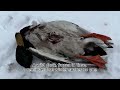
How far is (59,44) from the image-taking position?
3324 mm

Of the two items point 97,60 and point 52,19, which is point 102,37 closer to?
point 97,60

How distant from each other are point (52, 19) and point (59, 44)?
65cm

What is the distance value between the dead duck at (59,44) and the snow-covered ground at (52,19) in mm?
81

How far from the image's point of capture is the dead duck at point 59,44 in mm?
3250

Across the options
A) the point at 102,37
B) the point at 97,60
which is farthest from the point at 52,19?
the point at 97,60

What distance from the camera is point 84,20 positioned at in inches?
155

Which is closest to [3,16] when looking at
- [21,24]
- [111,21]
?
[21,24]

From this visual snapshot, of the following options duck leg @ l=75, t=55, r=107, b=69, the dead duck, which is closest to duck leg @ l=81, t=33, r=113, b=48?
the dead duck

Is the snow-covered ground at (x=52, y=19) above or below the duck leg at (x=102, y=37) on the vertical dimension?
below

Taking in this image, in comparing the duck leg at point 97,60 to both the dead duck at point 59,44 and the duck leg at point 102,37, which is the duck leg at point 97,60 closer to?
the dead duck at point 59,44

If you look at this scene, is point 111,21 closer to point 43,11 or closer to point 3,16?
point 43,11

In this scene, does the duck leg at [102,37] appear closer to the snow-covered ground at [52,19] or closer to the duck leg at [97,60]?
the snow-covered ground at [52,19]

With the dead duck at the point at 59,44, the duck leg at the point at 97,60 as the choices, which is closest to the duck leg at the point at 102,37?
the dead duck at the point at 59,44

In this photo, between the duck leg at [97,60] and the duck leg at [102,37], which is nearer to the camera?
the duck leg at [97,60]
